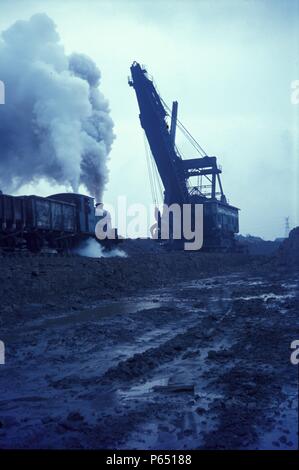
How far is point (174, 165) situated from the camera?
2695 centimetres

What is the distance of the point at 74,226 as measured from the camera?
60.9 feet

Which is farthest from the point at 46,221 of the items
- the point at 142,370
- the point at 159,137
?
the point at 159,137

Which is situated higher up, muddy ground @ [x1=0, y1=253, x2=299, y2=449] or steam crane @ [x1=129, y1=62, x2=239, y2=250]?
steam crane @ [x1=129, y1=62, x2=239, y2=250]

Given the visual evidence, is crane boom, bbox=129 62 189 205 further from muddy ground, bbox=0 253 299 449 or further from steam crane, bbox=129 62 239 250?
muddy ground, bbox=0 253 299 449

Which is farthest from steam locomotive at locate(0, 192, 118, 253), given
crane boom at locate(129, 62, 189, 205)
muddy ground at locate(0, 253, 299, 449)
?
crane boom at locate(129, 62, 189, 205)

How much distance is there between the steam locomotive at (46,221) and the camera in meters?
14.1

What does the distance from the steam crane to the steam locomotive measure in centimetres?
765

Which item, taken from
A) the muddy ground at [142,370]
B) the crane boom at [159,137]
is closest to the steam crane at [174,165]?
the crane boom at [159,137]

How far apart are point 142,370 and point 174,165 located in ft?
75.6

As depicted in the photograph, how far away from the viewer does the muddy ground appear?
10.6 feet
